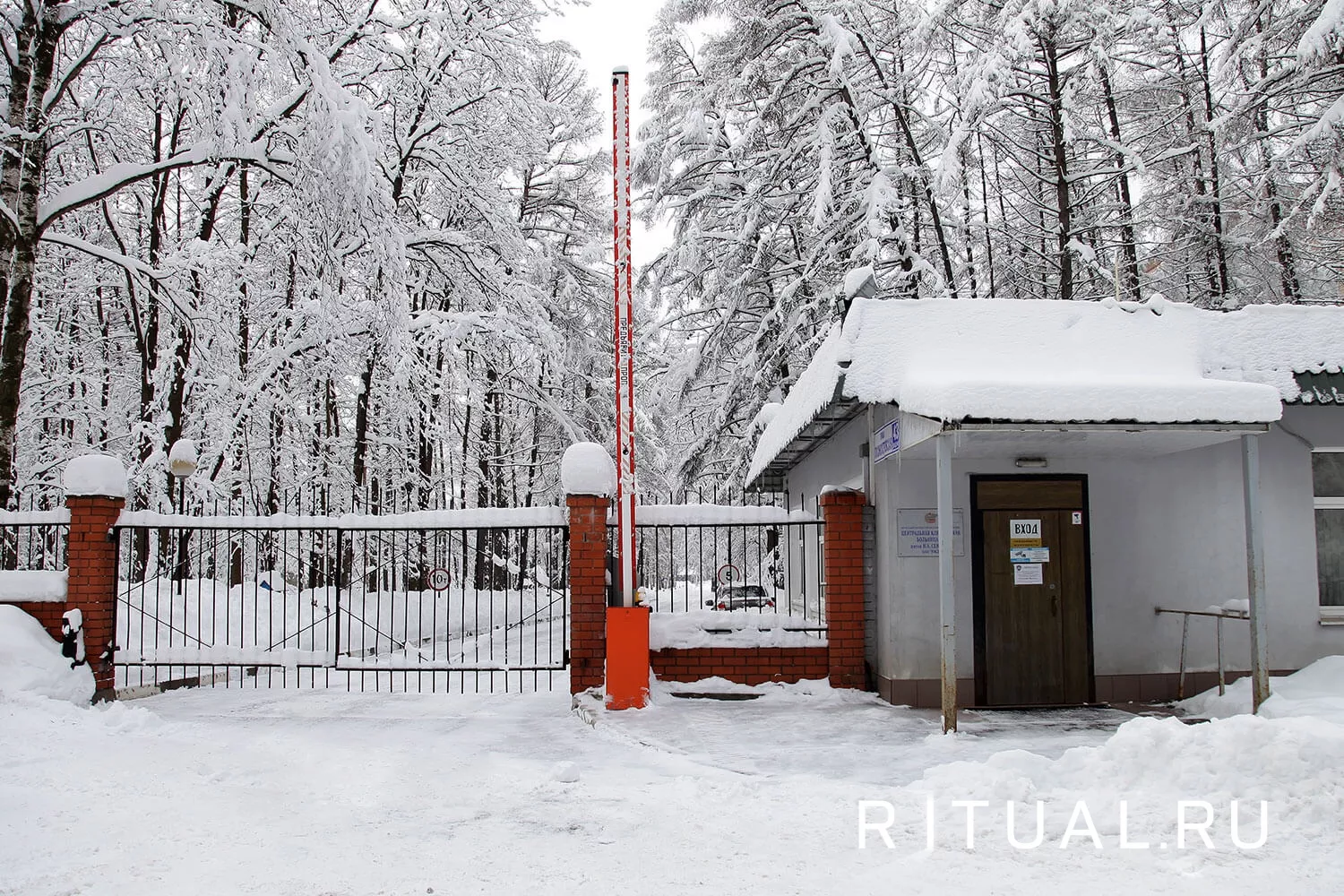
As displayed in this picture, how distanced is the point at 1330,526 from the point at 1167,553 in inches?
76.2

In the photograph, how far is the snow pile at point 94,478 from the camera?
9836 mm

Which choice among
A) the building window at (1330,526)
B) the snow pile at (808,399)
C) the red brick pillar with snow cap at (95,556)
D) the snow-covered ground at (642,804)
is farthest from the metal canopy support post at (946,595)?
the red brick pillar with snow cap at (95,556)

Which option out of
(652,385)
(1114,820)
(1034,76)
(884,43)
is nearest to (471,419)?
(652,385)

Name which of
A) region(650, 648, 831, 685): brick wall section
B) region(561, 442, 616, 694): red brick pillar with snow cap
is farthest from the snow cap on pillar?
region(650, 648, 831, 685): brick wall section

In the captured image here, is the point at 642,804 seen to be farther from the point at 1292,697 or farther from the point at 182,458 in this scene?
the point at 182,458

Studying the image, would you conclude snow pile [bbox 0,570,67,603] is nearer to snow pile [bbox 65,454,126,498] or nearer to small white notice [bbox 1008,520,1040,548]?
snow pile [bbox 65,454,126,498]

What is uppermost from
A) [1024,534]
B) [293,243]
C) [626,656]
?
[293,243]

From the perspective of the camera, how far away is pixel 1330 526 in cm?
984

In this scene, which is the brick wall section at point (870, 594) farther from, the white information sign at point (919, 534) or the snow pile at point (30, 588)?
the snow pile at point (30, 588)

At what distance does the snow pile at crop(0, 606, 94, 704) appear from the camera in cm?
857

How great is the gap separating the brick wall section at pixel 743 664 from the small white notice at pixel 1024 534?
2.29m

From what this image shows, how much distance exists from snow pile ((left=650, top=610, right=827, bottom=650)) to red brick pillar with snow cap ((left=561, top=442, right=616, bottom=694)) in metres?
0.64

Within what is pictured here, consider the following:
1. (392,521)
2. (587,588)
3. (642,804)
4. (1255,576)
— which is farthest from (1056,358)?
(392,521)

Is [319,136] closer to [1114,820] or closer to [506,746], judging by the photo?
[506,746]
